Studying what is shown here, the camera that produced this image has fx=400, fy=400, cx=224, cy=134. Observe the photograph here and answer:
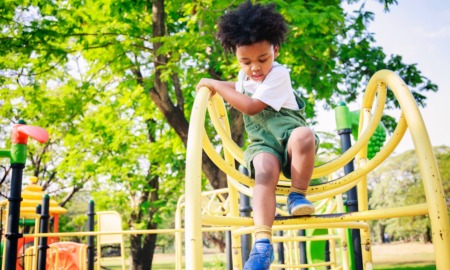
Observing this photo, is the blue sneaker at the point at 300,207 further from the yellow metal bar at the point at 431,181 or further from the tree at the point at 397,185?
the tree at the point at 397,185

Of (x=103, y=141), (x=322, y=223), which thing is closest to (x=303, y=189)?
(x=322, y=223)

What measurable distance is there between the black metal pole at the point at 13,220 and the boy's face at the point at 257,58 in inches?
85.6

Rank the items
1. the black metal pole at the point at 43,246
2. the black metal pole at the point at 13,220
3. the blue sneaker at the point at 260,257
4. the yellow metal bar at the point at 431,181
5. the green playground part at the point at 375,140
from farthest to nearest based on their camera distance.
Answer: the black metal pole at the point at 43,246 → the green playground part at the point at 375,140 → the black metal pole at the point at 13,220 → the blue sneaker at the point at 260,257 → the yellow metal bar at the point at 431,181

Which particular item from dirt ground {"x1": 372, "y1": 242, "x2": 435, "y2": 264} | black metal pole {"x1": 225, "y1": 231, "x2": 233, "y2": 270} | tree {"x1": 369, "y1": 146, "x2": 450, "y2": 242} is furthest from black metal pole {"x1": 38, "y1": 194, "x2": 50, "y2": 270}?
tree {"x1": 369, "y1": 146, "x2": 450, "y2": 242}

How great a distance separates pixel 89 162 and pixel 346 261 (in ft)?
26.1

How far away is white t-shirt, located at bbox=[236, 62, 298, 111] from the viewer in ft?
5.29

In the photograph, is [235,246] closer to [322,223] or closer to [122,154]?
[322,223]

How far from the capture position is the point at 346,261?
9.82 feet

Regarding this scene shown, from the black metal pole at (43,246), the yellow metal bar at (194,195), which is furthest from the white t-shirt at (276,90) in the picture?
the black metal pole at (43,246)

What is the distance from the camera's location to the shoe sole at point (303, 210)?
1433mm

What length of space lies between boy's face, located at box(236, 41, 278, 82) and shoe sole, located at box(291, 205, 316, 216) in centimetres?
59

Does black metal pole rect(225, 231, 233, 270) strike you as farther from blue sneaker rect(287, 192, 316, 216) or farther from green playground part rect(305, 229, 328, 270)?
blue sneaker rect(287, 192, 316, 216)

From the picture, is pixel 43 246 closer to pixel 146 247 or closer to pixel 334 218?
pixel 334 218

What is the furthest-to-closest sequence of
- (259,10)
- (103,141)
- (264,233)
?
(103,141)
(259,10)
(264,233)
